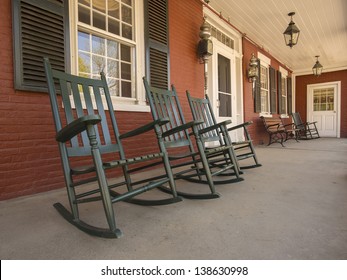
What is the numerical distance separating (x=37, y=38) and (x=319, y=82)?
1003 centimetres

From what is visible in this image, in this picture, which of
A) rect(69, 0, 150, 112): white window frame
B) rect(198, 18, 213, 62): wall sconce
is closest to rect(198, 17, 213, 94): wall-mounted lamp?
rect(198, 18, 213, 62): wall sconce

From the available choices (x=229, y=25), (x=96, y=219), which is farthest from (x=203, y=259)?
(x=229, y=25)

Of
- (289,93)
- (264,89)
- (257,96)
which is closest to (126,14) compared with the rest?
(257,96)

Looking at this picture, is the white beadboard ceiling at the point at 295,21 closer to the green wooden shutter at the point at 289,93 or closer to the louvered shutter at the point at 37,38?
the green wooden shutter at the point at 289,93

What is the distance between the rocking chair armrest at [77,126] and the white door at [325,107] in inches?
399

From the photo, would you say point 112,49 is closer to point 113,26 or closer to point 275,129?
Answer: point 113,26

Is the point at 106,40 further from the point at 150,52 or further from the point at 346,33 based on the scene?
the point at 346,33

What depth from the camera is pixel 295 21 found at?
16.2ft

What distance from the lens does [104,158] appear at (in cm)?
257

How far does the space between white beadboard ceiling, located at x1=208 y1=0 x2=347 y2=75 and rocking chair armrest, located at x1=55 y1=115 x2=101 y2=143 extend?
4.01m

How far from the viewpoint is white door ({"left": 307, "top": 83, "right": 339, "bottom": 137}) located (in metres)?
8.95

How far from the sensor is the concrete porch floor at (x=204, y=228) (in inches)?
41.9

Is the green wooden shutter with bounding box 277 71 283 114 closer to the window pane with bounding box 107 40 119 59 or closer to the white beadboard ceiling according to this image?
the white beadboard ceiling

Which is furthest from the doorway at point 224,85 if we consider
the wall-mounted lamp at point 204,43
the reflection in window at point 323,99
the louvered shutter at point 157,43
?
the reflection in window at point 323,99
